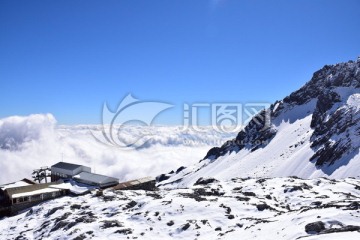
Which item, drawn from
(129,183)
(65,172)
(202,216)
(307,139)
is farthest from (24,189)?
(307,139)

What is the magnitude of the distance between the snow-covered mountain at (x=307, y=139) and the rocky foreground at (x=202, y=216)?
1978 inches

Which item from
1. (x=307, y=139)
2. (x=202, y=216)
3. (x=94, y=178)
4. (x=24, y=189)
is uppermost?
(x=307, y=139)

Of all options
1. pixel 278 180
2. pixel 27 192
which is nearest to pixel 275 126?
pixel 278 180

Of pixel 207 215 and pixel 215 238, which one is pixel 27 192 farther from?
pixel 215 238

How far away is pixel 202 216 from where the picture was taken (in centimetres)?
3925

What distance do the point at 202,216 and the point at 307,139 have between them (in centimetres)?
11523

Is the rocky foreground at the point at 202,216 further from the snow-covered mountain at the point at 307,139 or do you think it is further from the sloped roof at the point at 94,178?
the snow-covered mountain at the point at 307,139

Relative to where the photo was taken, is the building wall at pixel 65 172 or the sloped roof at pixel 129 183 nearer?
the sloped roof at pixel 129 183

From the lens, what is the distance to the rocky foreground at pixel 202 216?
25.5 m

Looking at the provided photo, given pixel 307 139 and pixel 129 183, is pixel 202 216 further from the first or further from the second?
pixel 307 139

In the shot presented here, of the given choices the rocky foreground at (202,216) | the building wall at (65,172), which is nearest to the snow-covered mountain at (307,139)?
the rocky foreground at (202,216)

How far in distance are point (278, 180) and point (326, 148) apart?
184 ft

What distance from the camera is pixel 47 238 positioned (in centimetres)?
3888

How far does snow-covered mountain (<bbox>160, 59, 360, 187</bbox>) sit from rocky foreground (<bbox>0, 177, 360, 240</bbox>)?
50243 millimetres
